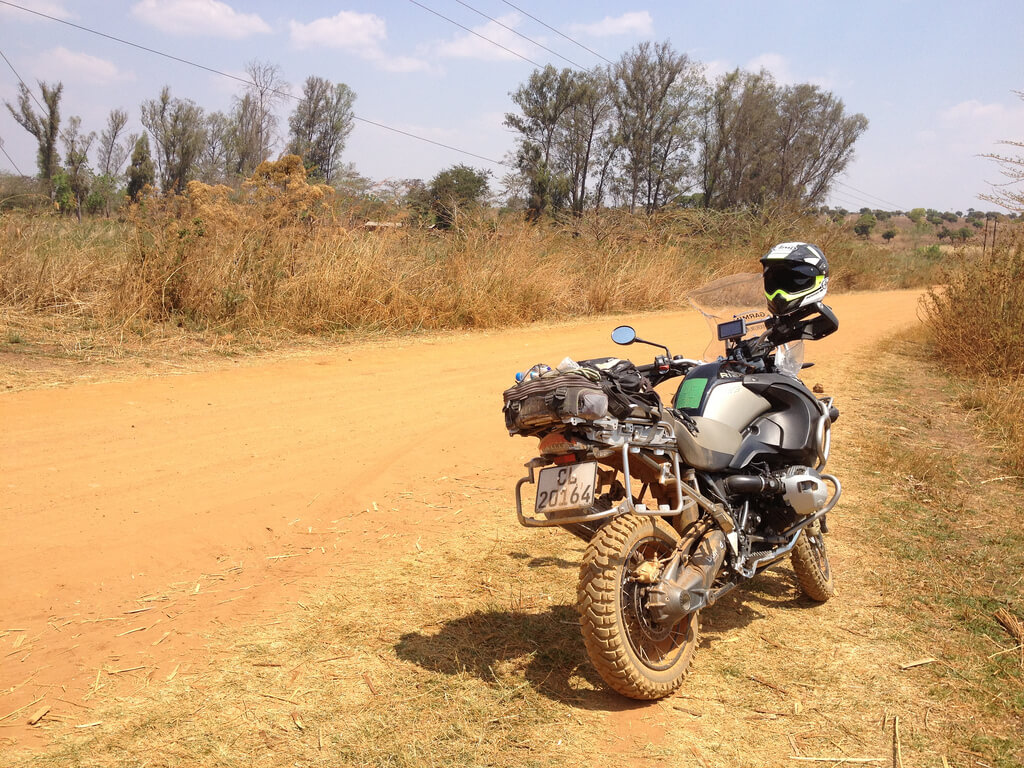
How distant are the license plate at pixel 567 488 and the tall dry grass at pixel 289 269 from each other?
25.7 feet

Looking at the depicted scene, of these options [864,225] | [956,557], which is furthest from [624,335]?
[864,225]

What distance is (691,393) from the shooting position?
3.76m

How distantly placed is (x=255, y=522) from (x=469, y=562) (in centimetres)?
134

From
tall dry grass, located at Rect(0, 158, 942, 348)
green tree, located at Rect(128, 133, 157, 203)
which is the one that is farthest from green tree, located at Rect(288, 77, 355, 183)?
tall dry grass, located at Rect(0, 158, 942, 348)

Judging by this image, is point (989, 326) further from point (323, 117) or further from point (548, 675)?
point (323, 117)

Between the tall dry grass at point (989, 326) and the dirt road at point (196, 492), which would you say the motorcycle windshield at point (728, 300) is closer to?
the dirt road at point (196, 492)

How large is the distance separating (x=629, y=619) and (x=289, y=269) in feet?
30.4

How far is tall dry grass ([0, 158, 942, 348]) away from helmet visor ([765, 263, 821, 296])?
7755 millimetres

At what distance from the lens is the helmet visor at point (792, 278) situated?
405cm

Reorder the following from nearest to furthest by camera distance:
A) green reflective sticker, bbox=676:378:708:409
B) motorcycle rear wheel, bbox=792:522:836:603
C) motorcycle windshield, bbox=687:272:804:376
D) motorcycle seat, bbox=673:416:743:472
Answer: motorcycle seat, bbox=673:416:743:472, green reflective sticker, bbox=676:378:708:409, motorcycle rear wheel, bbox=792:522:836:603, motorcycle windshield, bbox=687:272:804:376

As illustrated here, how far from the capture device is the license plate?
3.08m

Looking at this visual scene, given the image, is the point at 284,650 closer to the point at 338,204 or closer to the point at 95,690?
the point at 95,690

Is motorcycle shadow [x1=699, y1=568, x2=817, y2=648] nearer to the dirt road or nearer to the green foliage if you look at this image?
the dirt road

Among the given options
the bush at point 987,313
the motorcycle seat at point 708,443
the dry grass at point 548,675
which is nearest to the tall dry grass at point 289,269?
the bush at point 987,313
